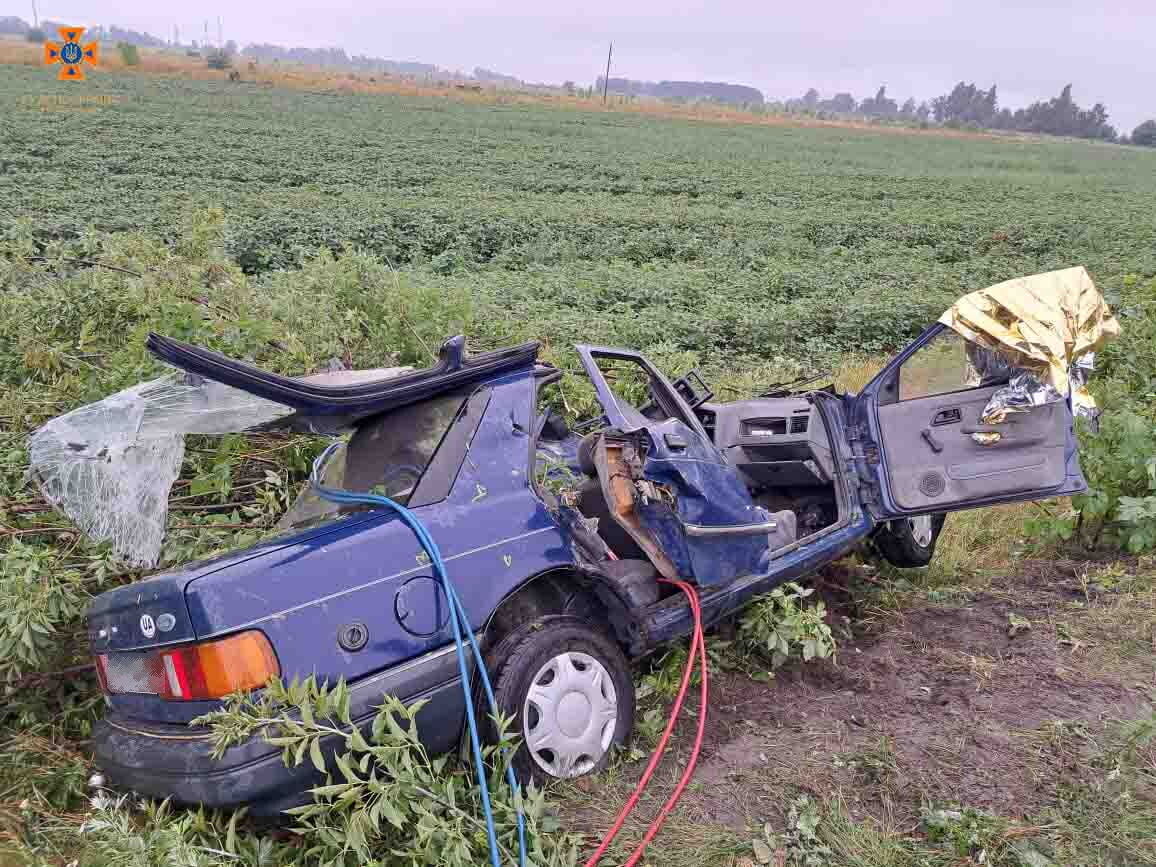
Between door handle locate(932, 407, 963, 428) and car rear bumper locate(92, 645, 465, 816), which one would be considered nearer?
car rear bumper locate(92, 645, 465, 816)

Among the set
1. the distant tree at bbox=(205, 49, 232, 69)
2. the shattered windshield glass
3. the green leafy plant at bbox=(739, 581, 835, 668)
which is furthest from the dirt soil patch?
the distant tree at bbox=(205, 49, 232, 69)

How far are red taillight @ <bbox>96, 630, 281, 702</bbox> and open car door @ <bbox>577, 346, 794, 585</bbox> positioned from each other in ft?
4.79

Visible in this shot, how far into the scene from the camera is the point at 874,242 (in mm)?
19547

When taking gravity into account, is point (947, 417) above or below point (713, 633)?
above

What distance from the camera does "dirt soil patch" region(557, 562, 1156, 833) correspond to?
339 cm

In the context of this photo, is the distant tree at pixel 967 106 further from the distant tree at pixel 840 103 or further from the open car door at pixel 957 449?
the open car door at pixel 957 449

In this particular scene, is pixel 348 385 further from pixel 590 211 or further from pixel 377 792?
pixel 590 211

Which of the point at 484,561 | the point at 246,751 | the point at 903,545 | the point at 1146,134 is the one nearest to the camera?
the point at 246,751

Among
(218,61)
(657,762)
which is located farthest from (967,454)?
(218,61)

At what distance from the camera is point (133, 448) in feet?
11.5

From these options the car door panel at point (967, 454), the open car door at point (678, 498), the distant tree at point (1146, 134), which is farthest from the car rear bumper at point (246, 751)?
the distant tree at point (1146, 134)

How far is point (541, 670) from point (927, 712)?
72.0 inches

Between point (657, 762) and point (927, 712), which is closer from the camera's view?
point (657, 762)

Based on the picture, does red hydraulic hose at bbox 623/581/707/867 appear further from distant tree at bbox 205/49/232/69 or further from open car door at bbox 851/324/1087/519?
distant tree at bbox 205/49/232/69
